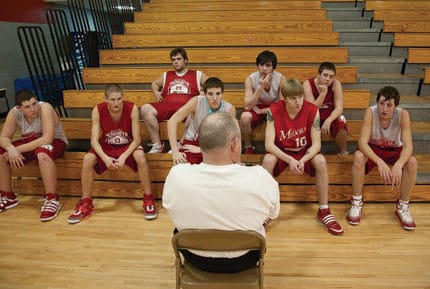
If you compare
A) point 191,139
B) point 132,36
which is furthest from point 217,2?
point 191,139

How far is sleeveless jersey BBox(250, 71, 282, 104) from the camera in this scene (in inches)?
120

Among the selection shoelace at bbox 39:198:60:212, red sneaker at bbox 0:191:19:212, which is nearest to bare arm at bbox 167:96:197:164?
shoelace at bbox 39:198:60:212

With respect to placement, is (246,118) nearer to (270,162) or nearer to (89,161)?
(270,162)

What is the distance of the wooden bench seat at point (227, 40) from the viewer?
4.30 meters

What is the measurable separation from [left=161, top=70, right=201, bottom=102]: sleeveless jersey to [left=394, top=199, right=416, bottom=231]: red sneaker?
78.2 inches

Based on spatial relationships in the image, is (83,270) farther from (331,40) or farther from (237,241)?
(331,40)

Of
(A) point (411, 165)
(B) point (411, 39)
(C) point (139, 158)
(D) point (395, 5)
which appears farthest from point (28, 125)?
(D) point (395, 5)

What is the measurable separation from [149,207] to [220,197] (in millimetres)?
1569

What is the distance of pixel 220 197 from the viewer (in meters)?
1.15

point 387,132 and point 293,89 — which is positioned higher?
point 293,89

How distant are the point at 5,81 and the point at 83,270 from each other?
18.8 feet

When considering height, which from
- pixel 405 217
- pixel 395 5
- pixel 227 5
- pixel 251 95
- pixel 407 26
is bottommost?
pixel 405 217

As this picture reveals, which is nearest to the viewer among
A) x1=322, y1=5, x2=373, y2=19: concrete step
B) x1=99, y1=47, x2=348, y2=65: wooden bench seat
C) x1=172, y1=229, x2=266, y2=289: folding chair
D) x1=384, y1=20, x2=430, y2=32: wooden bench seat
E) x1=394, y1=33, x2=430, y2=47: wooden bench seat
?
x1=172, y1=229, x2=266, y2=289: folding chair

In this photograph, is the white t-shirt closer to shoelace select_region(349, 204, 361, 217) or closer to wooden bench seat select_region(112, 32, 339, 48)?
shoelace select_region(349, 204, 361, 217)
